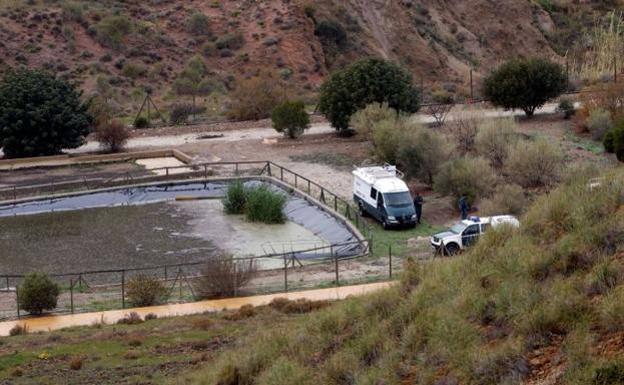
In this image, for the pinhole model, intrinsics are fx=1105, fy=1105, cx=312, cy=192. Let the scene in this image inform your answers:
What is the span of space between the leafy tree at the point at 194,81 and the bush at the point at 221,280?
43.3m

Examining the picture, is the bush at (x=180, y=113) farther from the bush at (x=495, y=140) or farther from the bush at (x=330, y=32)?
the bush at (x=330, y=32)

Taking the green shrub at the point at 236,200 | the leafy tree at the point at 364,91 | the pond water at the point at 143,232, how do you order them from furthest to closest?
the leafy tree at the point at 364,91 → the green shrub at the point at 236,200 → the pond water at the point at 143,232

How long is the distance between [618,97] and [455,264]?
39.2 m

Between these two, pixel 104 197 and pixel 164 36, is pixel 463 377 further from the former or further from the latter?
pixel 164 36

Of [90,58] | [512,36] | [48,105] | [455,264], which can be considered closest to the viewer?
[455,264]

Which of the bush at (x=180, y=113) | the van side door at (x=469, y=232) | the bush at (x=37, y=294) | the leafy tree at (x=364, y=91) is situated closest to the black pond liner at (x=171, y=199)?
the van side door at (x=469, y=232)

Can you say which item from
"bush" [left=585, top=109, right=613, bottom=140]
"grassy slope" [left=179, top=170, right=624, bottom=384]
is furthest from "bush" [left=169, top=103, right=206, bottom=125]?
"grassy slope" [left=179, top=170, right=624, bottom=384]

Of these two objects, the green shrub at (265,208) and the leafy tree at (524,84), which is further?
the leafy tree at (524,84)

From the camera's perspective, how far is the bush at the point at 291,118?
187ft

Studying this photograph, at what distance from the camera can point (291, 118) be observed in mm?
57000

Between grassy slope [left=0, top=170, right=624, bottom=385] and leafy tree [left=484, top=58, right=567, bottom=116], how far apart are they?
130 feet

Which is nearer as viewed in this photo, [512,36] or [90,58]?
[90,58]

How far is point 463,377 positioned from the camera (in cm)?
1394

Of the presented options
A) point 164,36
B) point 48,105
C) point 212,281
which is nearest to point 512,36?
point 164,36
